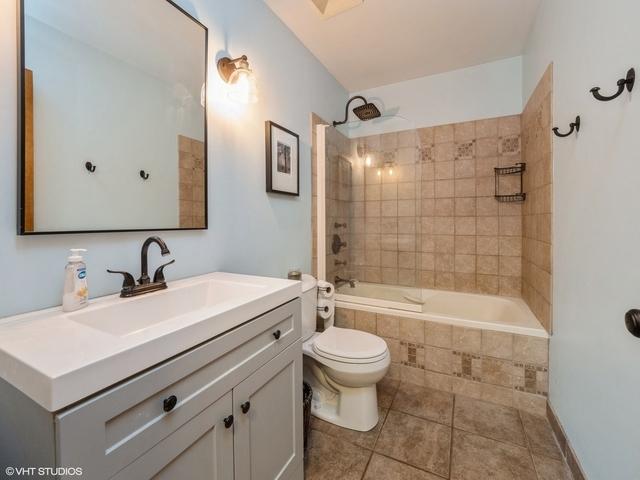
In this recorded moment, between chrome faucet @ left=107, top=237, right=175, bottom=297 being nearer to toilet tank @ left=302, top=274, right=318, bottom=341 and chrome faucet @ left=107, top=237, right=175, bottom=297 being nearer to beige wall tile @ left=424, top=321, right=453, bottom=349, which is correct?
toilet tank @ left=302, top=274, right=318, bottom=341

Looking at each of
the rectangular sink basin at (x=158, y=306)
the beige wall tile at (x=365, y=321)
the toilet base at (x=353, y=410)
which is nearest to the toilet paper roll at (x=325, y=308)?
the beige wall tile at (x=365, y=321)

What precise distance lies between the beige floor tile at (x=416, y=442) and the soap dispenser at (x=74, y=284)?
1461 mm

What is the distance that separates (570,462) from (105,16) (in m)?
2.63

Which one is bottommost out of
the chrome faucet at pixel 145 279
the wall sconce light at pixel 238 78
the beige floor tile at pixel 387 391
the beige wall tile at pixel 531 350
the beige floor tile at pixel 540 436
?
the beige floor tile at pixel 540 436

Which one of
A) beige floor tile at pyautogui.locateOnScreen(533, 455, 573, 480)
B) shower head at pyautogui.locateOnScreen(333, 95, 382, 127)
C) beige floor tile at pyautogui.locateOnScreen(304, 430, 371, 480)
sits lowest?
beige floor tile at pyautogui.locateOnScreen(304, 430, 371, 480)

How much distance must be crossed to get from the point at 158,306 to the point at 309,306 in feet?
3.09

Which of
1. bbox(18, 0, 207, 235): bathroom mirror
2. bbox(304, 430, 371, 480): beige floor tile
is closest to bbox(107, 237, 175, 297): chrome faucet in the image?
bbox(18, 0, 207, 235): bathroom mirror

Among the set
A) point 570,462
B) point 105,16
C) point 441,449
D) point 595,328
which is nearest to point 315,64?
point 105,16

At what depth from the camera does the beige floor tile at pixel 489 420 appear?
1526 millimetres

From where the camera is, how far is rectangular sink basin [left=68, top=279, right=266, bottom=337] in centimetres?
85

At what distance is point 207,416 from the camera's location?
74cm

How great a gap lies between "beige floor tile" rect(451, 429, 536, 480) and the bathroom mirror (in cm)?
166

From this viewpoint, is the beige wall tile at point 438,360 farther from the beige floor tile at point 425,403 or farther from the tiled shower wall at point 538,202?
the tiled shower wall at point 538,202

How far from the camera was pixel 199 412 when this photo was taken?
718mm
